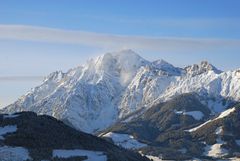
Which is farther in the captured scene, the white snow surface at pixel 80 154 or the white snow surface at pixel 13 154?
the white snow surface at pixel 80 154

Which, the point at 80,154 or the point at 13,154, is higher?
the point at 13,154

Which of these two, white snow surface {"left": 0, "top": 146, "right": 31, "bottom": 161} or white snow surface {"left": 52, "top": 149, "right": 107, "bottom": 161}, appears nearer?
white snow surface {"left": 0, "top": 146, "right": 31, "bottom": 161}

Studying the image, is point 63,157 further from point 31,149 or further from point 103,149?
point 103,149

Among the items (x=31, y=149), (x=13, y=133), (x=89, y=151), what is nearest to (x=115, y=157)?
(x=89, y=151)
